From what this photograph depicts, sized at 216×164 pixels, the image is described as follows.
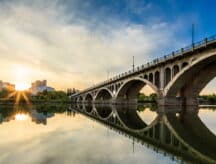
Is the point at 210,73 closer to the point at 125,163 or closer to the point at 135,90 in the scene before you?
the point at 135,90

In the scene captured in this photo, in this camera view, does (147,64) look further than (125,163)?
Yes

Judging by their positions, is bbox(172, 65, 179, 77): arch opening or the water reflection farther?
bbox(172, 65, 179, 77): arch opening

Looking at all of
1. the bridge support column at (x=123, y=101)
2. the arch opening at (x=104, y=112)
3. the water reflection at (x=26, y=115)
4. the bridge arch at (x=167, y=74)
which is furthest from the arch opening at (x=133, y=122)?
the bridge support column at (x=123, y=101)

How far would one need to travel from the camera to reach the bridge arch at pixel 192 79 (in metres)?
47.8

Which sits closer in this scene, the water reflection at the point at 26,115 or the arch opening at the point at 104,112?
the water reflection at the point at 26,115

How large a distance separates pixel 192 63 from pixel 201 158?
115 ft

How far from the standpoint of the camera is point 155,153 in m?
14.3

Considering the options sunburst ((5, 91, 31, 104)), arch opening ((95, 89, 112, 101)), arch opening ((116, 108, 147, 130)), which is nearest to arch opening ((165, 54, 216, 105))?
arch opening ((116, 108, 147, 130))

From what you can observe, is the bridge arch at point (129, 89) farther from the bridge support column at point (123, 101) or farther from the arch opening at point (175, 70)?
the arch opening at point (175, 70)

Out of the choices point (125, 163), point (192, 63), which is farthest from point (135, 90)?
point (125, 163)

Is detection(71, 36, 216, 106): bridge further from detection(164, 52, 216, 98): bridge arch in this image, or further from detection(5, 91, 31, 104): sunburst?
detection(5, 91, 31, 104): sunburst

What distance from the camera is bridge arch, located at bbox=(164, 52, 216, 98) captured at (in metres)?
47.8

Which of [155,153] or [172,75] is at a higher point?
[172,75]

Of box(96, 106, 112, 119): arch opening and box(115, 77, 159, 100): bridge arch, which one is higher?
box(115, 77, 159, 100): bridge arch
